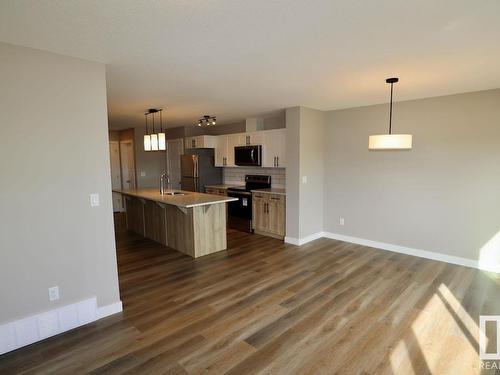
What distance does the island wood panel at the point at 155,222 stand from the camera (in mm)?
4969

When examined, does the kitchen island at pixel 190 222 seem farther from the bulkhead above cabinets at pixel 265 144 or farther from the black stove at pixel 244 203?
the bulkhead above cabinets at pixel 265 144

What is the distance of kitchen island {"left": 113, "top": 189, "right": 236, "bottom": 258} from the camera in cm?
432

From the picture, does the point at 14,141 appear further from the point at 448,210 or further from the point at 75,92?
the point at 448,210

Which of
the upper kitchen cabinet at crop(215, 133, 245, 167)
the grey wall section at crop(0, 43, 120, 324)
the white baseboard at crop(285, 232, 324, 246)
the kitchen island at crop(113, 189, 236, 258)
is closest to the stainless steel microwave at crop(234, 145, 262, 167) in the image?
the upper kitchen cabinet at crop(215, 133, 245, 167)

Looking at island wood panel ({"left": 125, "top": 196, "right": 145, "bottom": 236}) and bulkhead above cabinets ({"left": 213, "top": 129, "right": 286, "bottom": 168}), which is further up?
bulkhead above cabinets ({"left": 213, "top": 129, "right": 286, "bottom": 168})

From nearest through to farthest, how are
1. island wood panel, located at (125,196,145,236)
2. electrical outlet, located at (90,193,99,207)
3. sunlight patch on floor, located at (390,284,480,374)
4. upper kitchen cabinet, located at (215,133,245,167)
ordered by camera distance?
1. sunlight patch on floor, located at (390,284,480,374)
2. electrical outlet, located at (90,193,99,207)
3. island wood panel, located at (125,196,145,236)
4. upper kitchen cabinet, located at (215,133,245,167)

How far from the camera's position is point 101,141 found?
2.62 metres

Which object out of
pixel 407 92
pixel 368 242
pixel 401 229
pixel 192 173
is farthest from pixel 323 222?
pixel 192 173

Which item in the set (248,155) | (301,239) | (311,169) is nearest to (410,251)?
(301,239)

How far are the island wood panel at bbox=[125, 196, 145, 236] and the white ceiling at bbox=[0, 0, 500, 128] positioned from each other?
2.64 metres

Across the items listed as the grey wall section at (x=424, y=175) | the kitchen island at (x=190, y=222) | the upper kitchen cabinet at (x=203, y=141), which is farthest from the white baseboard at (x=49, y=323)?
the upper kitchen cabinet at (x=203, y=141)

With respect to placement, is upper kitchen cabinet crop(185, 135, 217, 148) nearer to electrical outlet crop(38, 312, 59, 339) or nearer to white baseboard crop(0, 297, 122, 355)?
white baseboard crop(0, 297, 122, 355)

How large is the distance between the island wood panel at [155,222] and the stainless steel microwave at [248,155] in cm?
200

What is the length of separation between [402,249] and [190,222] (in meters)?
→ 3.43
